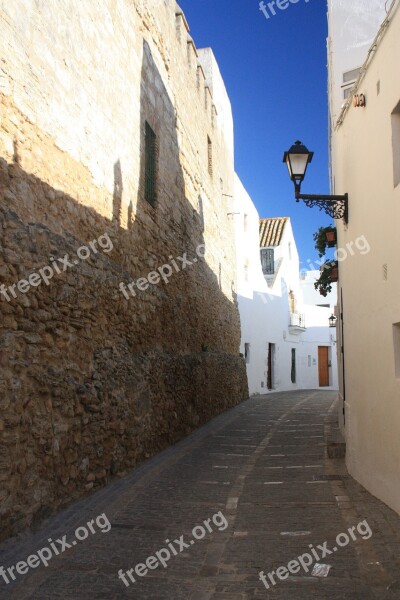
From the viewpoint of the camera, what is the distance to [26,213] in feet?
15.8

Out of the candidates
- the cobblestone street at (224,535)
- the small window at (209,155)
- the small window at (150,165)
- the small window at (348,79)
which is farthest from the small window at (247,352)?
the small window at (348,79)

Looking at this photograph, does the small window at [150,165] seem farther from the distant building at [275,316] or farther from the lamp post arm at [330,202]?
the distant building at [275,316]

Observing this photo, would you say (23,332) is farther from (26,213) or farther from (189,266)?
(189,266)

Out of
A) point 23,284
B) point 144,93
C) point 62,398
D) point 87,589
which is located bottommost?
point 87,589

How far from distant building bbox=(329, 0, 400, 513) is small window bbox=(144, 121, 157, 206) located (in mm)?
3069

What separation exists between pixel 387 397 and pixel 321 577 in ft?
6.75

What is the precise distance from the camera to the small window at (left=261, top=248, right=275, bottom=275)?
2523cm

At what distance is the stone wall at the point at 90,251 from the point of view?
→ 4.59 m

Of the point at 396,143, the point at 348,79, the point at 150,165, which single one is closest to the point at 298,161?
the point at 396,143

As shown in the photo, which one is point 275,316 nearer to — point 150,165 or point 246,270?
point 246,270

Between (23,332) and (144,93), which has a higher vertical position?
(144,93)

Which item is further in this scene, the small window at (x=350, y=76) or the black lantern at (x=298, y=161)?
the small window at (x=350, y=76)

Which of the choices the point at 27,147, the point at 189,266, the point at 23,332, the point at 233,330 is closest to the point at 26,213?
the point at 27,147

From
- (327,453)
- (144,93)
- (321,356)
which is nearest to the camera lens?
(327,453)
